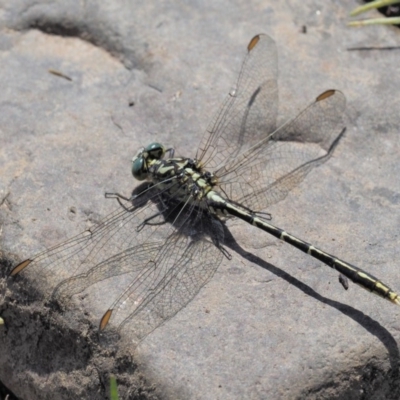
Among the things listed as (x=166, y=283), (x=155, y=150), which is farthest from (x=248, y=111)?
(x=166, y=283)

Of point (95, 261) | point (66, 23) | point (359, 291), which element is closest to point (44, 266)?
point (95, 261)

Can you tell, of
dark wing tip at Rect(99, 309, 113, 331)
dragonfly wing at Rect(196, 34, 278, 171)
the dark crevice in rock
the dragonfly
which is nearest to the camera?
the dark crevice in rock

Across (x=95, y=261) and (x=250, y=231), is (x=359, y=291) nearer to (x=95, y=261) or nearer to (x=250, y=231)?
(x=250, y=231)

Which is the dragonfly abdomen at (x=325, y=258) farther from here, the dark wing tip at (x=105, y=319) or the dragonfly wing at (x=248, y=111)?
the dark wing tip at (x=105, y=319)

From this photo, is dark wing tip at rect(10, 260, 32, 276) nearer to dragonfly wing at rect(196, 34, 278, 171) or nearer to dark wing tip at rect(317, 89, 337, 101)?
dragonfly wing at rect(196, 34, 278, 171)

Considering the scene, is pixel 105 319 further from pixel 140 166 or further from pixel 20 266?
pixel 140 166

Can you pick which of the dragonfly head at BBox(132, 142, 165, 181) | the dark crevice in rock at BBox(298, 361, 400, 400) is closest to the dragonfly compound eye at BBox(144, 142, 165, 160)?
the dragonfly head at BBox(132, 142, 165, 181)

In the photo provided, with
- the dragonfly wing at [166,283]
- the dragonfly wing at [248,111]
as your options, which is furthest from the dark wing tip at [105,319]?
the dragonfly wing at [248,111]
